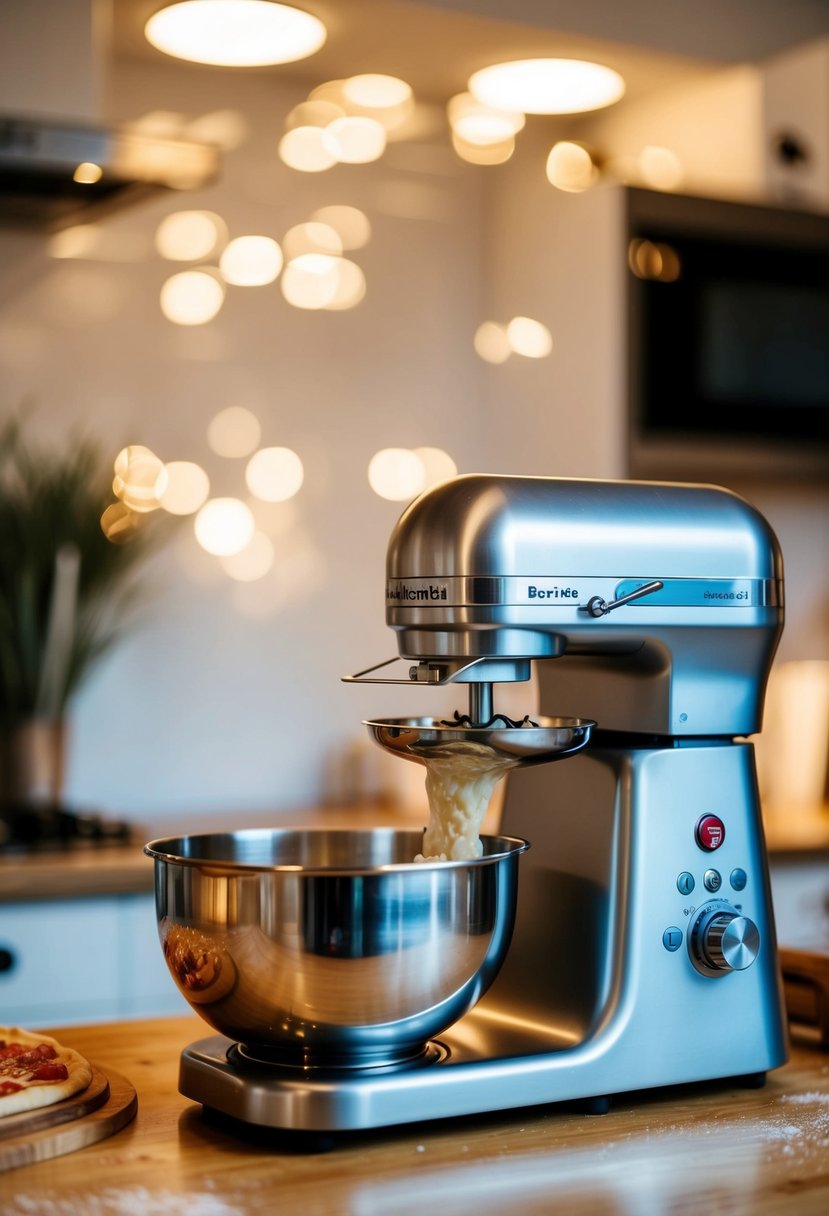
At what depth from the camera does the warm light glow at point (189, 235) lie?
2.62 metres

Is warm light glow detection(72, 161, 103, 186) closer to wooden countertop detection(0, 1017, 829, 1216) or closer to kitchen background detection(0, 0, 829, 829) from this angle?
kitchen background detection(0, 0, 829, 829)

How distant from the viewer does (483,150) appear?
292 cm

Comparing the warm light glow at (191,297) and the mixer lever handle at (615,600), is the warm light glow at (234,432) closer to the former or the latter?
the warm light glow at (191,297)

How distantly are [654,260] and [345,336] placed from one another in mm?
619

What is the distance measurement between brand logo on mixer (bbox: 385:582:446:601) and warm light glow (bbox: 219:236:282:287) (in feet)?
5.80

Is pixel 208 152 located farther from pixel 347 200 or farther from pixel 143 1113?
pixel 143 1113

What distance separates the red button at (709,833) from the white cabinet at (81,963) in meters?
1.14

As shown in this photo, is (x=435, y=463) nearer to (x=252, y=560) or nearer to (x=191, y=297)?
(x=252, y=560)

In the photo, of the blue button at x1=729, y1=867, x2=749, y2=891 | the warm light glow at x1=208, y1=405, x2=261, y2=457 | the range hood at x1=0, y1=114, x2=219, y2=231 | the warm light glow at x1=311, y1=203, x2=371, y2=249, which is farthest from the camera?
the warm light glow at x1=311, y1=203, x2=371, y2=249

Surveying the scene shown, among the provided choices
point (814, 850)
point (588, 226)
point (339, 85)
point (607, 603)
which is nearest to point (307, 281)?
point (339, 85)

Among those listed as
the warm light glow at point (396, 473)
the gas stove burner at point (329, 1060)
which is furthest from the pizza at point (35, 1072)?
the warm light glow at point (396, 473)

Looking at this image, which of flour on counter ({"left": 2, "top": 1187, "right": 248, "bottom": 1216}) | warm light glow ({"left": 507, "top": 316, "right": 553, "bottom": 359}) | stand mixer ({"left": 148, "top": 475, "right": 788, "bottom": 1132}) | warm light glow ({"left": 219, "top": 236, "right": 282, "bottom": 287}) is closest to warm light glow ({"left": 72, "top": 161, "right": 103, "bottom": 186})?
warm light glow ({"left": 219, "top": 236, "right": 282, "bottom": 287})

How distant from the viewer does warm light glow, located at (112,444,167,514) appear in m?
2.57

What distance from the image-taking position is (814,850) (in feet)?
8.16
